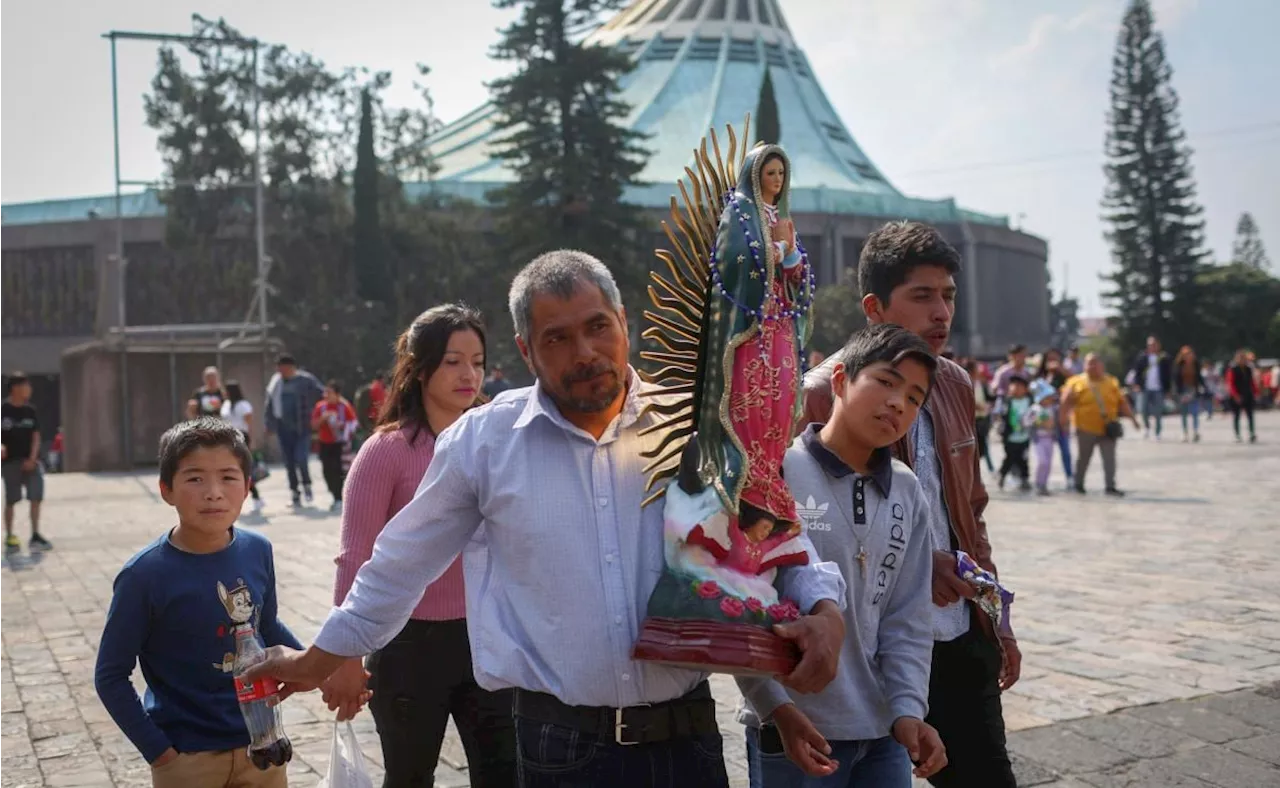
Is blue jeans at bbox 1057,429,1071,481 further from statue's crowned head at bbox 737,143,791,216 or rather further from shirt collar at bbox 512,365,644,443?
statue's crowned head at bbox 737,143,791,216

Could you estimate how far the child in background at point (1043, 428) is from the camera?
15195 mm

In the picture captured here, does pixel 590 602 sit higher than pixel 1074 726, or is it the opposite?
pixel 590 602

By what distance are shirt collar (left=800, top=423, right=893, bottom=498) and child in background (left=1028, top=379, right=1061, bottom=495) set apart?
12.8 m

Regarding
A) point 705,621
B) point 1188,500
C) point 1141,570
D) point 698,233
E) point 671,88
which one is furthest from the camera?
point 671,88

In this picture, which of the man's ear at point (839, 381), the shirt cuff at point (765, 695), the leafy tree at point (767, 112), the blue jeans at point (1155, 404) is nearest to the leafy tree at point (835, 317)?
the leafy tree at point (767, 112)

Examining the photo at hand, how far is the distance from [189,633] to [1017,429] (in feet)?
44.0

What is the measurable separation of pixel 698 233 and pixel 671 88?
6182 centimetres

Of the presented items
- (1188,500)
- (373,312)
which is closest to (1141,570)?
(1188,500)

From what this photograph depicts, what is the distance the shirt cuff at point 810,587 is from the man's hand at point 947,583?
3.19 ft

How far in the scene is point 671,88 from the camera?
6222 centimetres

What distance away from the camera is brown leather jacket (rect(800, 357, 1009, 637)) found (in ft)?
11.1

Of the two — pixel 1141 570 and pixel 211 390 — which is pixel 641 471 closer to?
pixel 1141 570

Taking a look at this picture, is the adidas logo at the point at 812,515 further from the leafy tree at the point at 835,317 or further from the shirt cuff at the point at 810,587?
the leafy tree at the point at 835,317

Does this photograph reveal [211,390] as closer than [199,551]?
No
